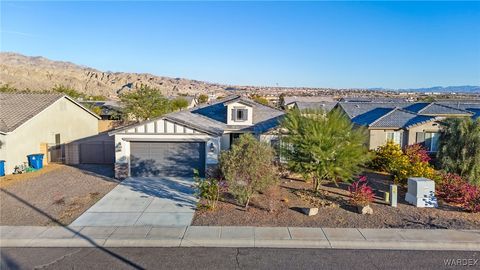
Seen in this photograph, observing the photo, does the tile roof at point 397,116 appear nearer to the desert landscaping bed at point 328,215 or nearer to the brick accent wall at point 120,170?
the desert landscaping bed at point 328,215

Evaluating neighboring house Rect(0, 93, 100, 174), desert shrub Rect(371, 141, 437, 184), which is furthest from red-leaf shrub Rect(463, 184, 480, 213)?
neighboring house Rect(0, 93, 100, 174)

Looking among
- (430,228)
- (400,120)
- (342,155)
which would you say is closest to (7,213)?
(342,155)

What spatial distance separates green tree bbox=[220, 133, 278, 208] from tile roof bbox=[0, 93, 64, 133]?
547 inches

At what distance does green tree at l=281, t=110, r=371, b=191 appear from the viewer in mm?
14125

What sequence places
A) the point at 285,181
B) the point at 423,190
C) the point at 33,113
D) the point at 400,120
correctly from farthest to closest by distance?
1. the point at 400,120
2. the point at 33,113
3. the point at 285,181
4. the point at 423,190

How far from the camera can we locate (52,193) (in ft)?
50.8

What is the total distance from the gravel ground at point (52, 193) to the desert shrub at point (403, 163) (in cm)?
1485

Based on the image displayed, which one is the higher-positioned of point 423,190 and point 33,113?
point 33,113

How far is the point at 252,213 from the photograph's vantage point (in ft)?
42.0

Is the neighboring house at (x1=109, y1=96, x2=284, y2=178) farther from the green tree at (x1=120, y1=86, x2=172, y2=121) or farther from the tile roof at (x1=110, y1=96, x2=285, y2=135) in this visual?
the green tree at (x1=120, y1=86, x2=172, y2=121)

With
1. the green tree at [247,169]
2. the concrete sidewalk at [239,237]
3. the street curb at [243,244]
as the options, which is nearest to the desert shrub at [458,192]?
the concrete sidewalk at [239,237]

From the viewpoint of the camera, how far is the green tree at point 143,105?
114 ft

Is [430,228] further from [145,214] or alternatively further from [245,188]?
[145,214]

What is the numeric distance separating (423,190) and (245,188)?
7530 millimetres
